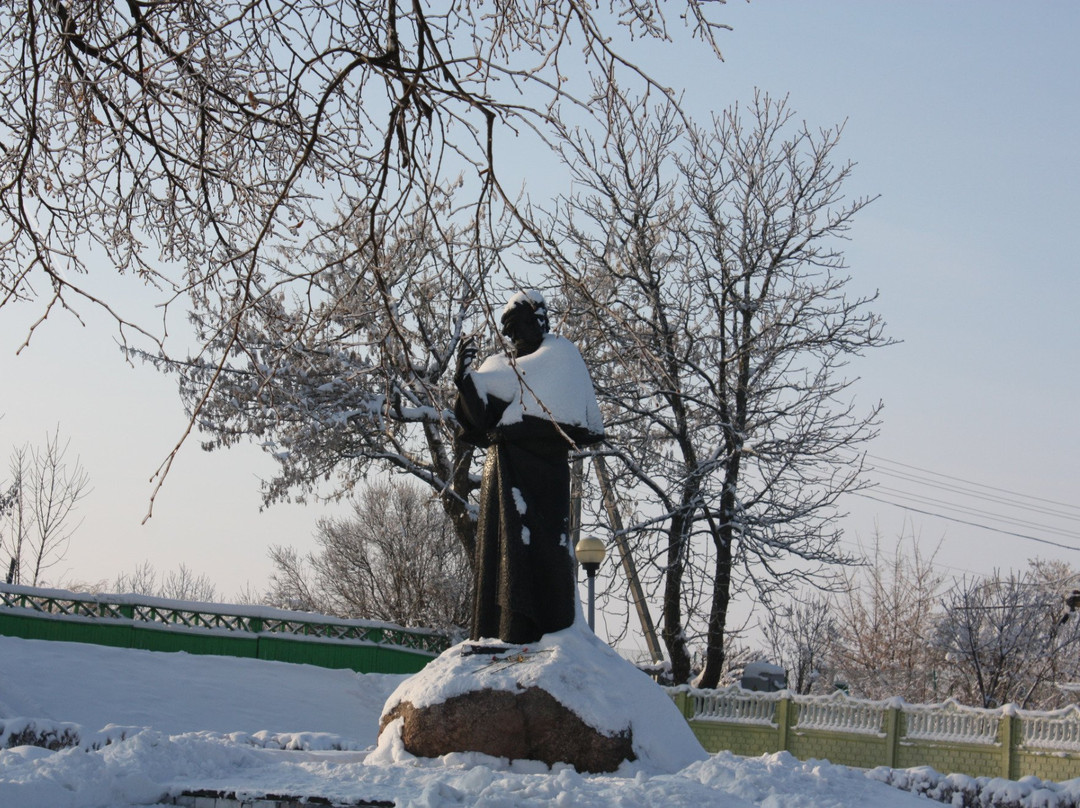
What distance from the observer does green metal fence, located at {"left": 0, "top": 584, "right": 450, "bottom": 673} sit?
16.8m

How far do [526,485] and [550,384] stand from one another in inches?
27.9

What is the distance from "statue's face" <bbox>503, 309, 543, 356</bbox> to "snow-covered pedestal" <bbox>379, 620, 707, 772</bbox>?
2.10 m

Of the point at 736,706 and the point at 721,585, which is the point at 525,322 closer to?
the point at 736,706

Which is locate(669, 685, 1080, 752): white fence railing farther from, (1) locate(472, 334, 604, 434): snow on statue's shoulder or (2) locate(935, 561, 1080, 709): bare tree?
(2) locate(935, 561, 1080, 709): bare tree

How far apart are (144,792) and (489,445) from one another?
3484mm

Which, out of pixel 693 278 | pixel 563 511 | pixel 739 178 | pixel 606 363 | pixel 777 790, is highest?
pixel 739 178

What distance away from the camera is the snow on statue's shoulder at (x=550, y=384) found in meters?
7.78

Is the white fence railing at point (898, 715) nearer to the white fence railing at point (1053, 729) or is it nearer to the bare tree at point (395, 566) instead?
the white fence railing at point (1053, 729)

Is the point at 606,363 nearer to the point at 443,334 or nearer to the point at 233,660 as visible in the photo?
the point at 443,334

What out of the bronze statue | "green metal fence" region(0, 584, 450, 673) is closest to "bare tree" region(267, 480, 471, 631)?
"green metal fence" region(0, 584, 450, 673)

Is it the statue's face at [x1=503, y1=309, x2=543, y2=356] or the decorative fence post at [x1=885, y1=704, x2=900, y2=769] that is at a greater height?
the statue's face at [x1=503, y1=309, x2=543, y2=356]

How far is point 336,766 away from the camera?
6.27m

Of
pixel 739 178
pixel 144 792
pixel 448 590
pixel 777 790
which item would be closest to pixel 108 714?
pixel 144 792

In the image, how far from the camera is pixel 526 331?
824cm
